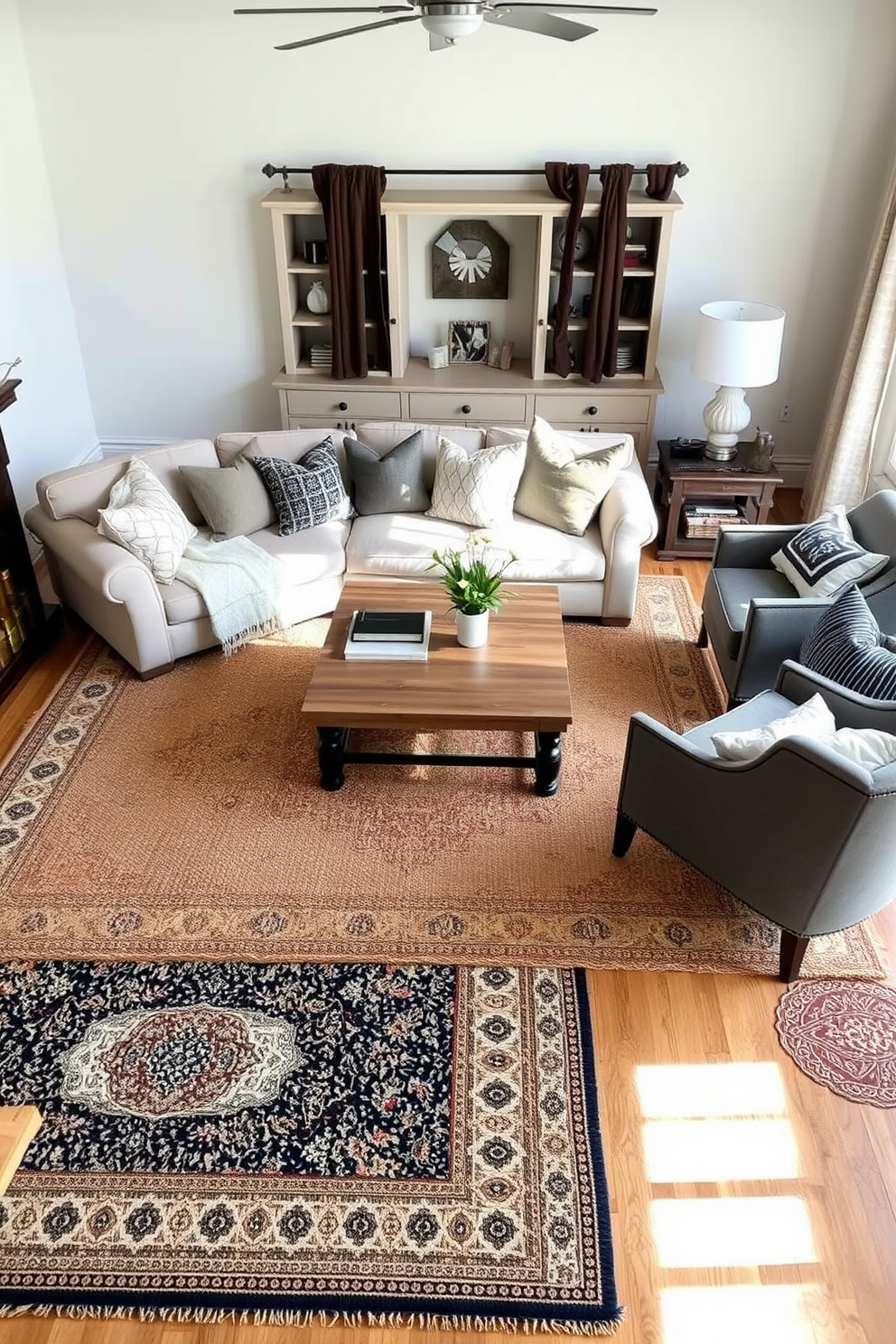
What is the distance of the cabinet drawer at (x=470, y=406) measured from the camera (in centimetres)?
580

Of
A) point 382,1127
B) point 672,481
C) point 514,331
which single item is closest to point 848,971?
point 382,1127

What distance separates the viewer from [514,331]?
20.0 ft

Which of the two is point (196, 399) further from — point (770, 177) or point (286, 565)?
point (770, 177)

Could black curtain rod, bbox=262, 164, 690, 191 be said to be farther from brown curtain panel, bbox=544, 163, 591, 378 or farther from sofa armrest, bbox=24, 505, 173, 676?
sofa armrest, bbox=24, 505, 173, 676

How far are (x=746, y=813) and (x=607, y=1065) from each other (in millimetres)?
858

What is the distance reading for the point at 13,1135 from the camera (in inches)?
→ 83.4

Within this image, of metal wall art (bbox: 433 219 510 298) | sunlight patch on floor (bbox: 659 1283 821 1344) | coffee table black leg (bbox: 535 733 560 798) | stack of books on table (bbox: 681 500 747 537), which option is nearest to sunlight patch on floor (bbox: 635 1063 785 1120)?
sunlight patch on floor (bbox: 659 1283 821 1344)

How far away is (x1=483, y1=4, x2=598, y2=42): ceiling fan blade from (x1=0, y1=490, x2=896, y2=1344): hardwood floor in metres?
2.71

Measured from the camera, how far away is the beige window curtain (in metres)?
5.18

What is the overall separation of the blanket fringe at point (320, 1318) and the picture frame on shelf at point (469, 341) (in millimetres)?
5001

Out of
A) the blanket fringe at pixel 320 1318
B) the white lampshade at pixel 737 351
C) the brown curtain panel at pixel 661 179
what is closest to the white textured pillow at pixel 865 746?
the blanket fringe at pixel 320 1318

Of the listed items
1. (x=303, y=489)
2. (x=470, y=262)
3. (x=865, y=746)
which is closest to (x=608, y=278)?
(x=470, y=262)

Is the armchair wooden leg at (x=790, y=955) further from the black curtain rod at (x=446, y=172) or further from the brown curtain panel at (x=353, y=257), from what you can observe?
the black curtain rod at (x=446, y=172)

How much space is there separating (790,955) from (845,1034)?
0.89ft
